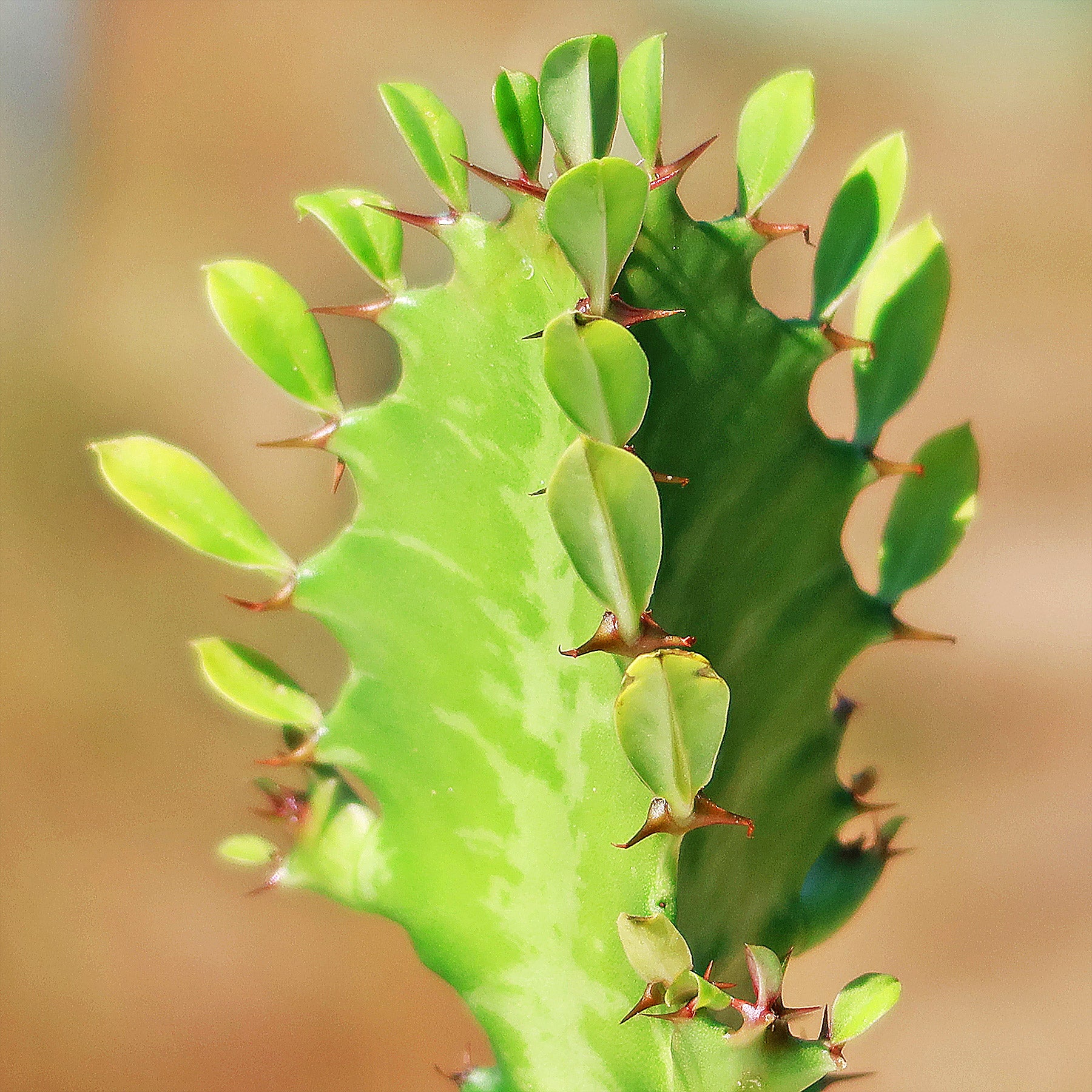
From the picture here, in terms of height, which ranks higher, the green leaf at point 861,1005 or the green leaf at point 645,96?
the green leaf at point 645,96

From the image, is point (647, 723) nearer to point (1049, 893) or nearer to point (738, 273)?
point (738, 273)

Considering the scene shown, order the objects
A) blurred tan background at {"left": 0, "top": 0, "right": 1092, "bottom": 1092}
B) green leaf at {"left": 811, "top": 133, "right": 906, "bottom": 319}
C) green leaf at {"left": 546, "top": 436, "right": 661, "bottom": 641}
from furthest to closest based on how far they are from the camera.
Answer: blurred tan background at {"left": 0, "top": 0, "right": 1092, "bottom": 1092}, green leaf at {"left": 811, "top": 133, "right": 906, "bottom": 319}, green leaf at {"left": 546, "top": 436, "right": 661, "bottom": 641}

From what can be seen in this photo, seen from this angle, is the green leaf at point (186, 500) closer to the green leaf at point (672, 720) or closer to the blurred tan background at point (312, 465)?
the green leaf at point (672, 720)

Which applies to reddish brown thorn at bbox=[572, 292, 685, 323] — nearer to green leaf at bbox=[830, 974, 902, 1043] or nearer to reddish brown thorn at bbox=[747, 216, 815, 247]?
reddish brown thorn at bbox=[747, 216, 815, 247]

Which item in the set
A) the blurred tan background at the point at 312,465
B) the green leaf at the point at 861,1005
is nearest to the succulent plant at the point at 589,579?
the green leaf at the point at 861,1005

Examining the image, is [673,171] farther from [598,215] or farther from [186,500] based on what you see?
[186,500]

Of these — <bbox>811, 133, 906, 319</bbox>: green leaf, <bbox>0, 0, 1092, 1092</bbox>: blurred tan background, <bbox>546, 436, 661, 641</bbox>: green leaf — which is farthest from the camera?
<bbox>0, 0, 1092, 1092</bbox>: blurred tan background

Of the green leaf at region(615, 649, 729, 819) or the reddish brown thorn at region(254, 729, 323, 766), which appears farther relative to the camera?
the reddish brown thorn at region(254, 729, 323, 766)

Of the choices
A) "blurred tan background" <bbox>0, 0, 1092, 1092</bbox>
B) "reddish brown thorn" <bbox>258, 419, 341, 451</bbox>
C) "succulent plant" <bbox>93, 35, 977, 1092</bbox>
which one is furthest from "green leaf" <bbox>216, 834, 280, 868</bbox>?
"blurred tan background" <bbox>0, 0, 1092, 1092</bbox>
